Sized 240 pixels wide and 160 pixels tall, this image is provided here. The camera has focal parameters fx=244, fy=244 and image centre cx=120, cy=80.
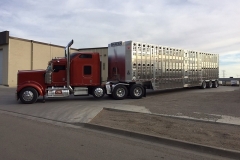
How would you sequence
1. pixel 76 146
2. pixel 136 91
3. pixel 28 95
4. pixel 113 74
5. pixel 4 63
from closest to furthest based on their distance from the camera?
pixel 76 146 → pixel 28 95 → pixel 136 91 → pixel 113 74 → pixel 4 63

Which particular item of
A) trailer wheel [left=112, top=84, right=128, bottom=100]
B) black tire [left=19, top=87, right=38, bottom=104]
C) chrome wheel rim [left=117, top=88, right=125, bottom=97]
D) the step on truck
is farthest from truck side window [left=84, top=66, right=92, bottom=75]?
black tire [left=19, top=87, right=38, bottom=104]

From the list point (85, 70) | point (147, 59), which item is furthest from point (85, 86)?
point (147, 59)

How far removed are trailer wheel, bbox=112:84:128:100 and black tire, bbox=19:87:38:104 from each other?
17.0 ft

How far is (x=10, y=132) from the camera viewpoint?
7.80 meters

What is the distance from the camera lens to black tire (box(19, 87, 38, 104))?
580 inches

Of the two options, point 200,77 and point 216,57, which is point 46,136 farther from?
point 216,57

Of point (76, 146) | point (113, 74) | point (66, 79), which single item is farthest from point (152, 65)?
point (76, 146)

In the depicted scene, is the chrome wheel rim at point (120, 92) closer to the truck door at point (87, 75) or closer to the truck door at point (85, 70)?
the truck door at point (85, 70)

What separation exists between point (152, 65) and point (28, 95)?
9.22 m

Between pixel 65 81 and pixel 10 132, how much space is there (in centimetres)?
816

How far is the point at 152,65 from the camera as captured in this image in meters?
18.8

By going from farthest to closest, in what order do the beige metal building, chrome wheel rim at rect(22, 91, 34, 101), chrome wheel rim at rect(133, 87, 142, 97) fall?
the beige metal building
chrome wheel rim at rect(133, 87, 142, 97)
chrome wheel rim at rect(22, 91, 34, 101)

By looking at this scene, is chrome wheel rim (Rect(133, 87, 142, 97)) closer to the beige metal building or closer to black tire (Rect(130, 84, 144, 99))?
black tire (Rect(130, 84, 144, 99))

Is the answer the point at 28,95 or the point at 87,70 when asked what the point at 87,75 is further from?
the point at 28,95
